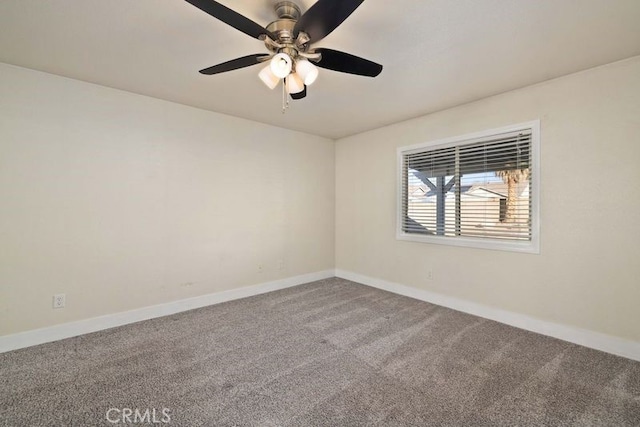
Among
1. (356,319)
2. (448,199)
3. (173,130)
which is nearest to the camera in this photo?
(356,319)

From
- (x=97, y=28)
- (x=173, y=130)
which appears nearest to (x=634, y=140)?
(x=97, y=28)

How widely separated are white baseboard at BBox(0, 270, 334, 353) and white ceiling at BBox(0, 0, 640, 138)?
2.30 m

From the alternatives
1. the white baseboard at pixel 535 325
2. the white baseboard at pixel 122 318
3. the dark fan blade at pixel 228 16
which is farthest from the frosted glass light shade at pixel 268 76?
the white baseboard at pixel 535 325

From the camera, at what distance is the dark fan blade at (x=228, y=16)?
1240 millimetres

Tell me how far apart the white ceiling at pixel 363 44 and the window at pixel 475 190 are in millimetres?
564

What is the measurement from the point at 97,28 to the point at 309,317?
2989mm

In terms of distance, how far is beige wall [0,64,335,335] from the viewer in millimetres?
2363

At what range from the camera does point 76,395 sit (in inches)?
68.4

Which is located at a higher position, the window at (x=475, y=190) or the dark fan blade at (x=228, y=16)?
the dark fan blade at (x=228, y=16)

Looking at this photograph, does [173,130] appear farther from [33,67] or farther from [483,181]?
[483,181]

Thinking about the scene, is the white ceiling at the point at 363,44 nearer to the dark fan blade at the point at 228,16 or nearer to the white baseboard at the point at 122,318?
the dark fan blade at the point at 228,16

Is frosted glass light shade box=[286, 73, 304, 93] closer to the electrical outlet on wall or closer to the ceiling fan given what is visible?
the ceiling fan

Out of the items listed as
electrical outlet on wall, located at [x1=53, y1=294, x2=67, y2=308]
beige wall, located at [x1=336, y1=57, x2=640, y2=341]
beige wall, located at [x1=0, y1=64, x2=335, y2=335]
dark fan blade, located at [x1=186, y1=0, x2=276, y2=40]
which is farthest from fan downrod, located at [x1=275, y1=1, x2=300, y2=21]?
electrical outlet on wall, located at [x1=53, y1=294, x2=67, y2=308]

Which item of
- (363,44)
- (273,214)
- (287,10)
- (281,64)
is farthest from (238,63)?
(273,214)
